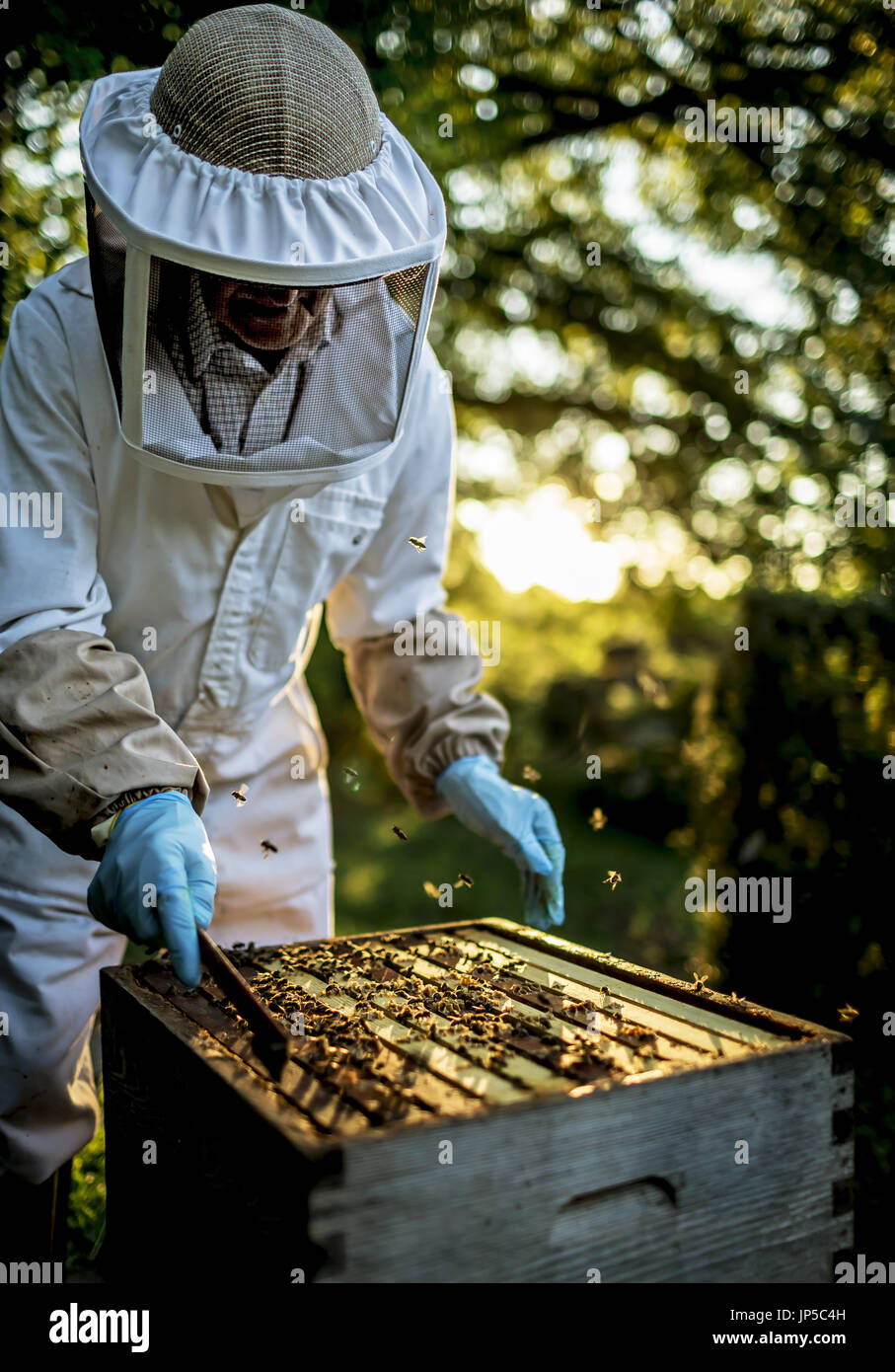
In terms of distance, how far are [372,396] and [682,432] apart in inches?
144

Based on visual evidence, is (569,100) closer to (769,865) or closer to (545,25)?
(545,25)

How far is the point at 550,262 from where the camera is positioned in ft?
18.4

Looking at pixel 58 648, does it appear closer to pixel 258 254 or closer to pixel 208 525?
pixel 208 525

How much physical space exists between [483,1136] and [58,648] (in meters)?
1.18

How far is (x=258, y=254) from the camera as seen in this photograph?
6.09 ft

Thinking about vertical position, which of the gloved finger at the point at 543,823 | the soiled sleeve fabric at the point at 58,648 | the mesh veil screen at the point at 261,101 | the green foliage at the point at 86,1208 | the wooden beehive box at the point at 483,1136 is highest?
the mesh veil screen at the point at 261,101

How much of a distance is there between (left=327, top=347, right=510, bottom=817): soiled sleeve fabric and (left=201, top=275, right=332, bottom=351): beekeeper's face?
26.1 inches

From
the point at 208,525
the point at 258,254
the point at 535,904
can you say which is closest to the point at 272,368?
the point at 258,254

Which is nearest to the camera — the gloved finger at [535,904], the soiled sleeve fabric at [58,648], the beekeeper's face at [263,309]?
the soiled sleeve fabric at [58,648]

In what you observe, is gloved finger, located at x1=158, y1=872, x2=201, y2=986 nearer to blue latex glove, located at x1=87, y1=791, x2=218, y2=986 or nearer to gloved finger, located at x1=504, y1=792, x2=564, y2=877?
blue latex glove, located at x1=87, y1=791, x2=218, y2=986

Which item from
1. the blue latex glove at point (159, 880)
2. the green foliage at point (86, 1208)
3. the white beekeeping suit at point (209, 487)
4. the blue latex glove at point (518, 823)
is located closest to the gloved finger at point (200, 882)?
the blue latex glove at point (159, 880)

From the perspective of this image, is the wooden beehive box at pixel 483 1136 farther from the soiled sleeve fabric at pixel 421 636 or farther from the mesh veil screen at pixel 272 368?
the mesh veil screen at pixel 272 368

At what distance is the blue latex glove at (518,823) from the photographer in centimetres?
260

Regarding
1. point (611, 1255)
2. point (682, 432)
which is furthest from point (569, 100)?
point (611, 1255)
